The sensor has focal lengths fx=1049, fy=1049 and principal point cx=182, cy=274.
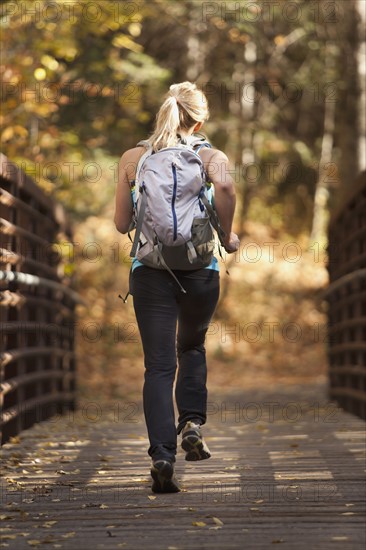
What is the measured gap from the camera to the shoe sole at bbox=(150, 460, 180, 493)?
15.5 ft

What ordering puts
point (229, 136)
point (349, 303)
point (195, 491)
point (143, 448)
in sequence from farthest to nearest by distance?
1. point (229, 136)
2. point (349, 303)
3. point (143, 448)
4. point (195, 491)

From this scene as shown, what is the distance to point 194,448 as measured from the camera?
5.20m

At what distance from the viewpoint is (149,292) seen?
16.4 feet

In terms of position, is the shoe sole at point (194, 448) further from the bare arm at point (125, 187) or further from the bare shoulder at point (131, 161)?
the bare shoulder at point (131, 161)

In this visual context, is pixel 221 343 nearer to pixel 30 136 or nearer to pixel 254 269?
pixel 254 269

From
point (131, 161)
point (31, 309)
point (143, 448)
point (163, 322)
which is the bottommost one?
point (143, 448)

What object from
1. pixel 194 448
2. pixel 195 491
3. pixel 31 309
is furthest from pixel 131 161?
pixel 31 309

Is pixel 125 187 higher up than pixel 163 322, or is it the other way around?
pixel 125 187

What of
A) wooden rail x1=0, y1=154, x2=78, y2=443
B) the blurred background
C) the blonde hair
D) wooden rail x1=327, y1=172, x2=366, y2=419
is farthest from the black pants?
the blurred background

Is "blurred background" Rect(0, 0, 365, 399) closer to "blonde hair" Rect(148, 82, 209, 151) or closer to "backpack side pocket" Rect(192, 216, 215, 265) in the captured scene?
"blonde hair" Rect(148, 82, 209, 151)

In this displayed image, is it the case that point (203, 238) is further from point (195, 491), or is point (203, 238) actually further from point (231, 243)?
point (195, 491)

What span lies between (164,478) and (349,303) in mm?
4806

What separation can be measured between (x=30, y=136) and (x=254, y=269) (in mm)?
10990

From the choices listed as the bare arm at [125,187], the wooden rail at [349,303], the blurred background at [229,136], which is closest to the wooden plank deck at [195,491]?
the wooden rail at [349,303]
